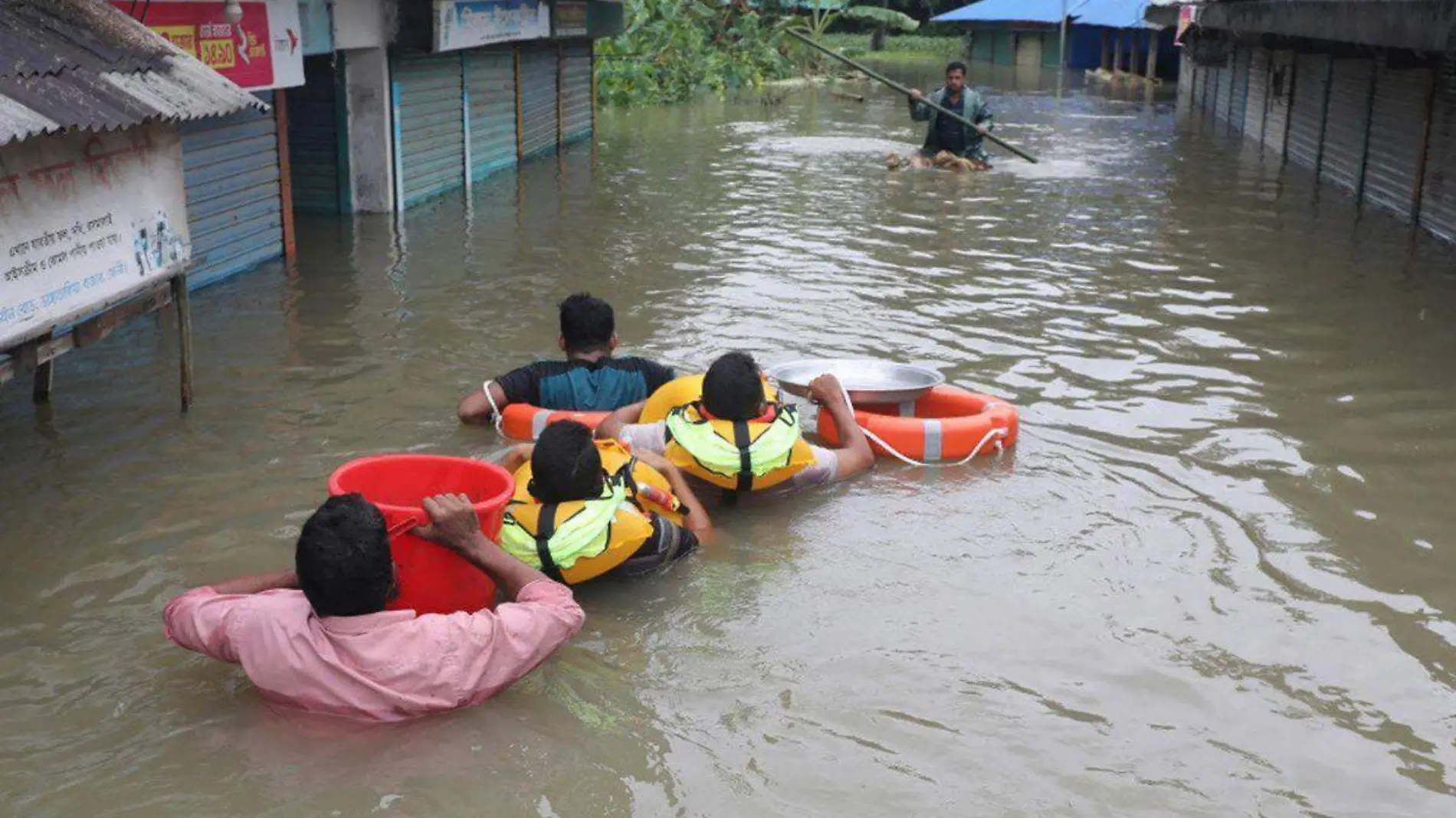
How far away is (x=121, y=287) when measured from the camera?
689 cm

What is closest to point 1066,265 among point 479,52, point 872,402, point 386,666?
point 872,402

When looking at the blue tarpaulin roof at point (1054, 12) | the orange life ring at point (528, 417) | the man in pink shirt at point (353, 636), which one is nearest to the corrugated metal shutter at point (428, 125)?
the orange life ring at point (528, 417)

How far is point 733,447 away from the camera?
6.62 metres

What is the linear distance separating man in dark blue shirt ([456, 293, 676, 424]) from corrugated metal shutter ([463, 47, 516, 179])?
Result: 1072 cm

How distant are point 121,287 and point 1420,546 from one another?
5.91m

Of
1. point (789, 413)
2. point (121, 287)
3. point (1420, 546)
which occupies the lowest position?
point (1420, 546)

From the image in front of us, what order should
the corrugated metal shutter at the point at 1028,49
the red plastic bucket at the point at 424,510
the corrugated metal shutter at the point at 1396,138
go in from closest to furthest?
the red plastic bucket at the point at 424,510 < the corrugated metal shutter at the point at 1396,138 < the corrugated metal shutter at the point at 1028,49

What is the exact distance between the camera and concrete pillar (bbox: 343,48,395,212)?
48.3 feet

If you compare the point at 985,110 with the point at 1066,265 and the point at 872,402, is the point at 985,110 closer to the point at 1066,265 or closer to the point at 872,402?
the point at 1066,265

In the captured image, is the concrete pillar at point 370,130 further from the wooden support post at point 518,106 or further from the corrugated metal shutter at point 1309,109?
the corrugated metal shutter at point 1309,109

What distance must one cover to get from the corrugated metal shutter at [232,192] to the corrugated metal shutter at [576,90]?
965 cm

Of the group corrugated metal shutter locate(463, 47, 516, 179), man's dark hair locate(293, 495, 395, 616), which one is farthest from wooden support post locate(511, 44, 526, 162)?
man's dark hair locate(293, 495, 395, 616)

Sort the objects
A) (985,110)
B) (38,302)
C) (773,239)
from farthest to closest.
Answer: (985,110) < (773,239) < (38,302)

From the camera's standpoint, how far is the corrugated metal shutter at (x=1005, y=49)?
171ft
